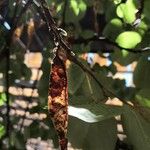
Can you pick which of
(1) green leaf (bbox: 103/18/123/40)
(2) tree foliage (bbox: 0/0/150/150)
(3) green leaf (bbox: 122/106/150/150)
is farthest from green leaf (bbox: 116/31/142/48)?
(3) green leaf (bbox: 122/106/150/150)

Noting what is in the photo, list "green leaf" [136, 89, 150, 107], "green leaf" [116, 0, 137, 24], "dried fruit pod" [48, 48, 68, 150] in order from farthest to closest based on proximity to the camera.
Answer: "green leaf" [116, 0, 137, 24]
"green leaf" [136, 89, 150, 107]
"dried fruit pod" [48, 48, 68, 150]

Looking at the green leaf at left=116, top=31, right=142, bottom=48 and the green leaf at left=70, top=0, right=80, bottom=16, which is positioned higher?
the green leaf at left=70, top=0, right=80, bottom=16

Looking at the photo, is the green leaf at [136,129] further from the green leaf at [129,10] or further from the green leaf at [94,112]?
the green leaf at [129,10]

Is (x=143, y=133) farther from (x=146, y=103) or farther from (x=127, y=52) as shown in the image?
(x=127, y=52)

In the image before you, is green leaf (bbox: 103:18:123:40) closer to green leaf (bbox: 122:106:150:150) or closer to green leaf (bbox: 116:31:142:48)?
green leaf (bbox: 116:31:142:48)

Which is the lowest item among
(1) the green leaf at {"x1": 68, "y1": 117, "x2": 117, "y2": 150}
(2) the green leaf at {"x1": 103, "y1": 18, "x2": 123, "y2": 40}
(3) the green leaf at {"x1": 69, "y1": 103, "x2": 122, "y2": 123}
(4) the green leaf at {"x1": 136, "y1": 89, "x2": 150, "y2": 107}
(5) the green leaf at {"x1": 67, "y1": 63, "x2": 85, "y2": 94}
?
(1) the green leaf at {"x1": 68, "y1": 117, "x2": 117, "y2": 150}

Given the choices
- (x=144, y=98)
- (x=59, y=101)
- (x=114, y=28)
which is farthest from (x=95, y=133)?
(x=114, y=28)

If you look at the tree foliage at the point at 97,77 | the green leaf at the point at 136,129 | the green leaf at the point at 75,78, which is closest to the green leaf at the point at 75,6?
the tree foliage at the point at 97,77

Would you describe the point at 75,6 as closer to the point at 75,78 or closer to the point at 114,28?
the point at 114,28
